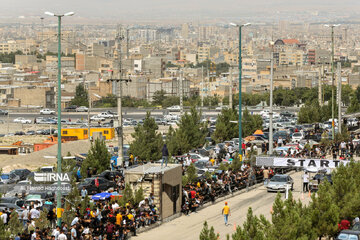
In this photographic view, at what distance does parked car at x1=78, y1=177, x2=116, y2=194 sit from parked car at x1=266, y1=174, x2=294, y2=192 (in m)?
6.62

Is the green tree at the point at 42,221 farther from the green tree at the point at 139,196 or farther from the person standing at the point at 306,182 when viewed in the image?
the person standing at the point at 306,182

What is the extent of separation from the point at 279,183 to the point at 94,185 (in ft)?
25.4

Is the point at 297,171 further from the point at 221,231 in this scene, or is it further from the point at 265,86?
the point at 265,86

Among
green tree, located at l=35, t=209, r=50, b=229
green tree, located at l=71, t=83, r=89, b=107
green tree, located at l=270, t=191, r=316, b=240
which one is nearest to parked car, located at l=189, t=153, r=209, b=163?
green tree, located at l=35, t=209, r=50, b=229

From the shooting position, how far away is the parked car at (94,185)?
31.1m

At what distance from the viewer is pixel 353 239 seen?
742 inches

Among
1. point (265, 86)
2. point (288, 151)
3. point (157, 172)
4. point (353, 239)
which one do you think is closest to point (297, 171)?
point (288, 151)

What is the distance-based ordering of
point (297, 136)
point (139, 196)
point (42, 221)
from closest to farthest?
point (42, 221) < point (139, 196) < point (297, 136)

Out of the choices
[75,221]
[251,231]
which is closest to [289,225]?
[251,231]

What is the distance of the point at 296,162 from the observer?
1355 inches

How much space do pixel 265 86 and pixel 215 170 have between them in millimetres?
147363

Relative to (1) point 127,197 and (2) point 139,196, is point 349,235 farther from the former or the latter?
(1) point 127,197

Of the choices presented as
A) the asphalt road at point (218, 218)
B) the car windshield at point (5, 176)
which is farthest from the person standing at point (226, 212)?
the car windshield at point (5, 176)

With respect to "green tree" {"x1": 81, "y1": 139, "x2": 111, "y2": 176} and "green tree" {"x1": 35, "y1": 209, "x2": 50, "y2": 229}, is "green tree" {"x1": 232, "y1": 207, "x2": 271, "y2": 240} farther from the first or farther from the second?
"green tree" {"x1": 81, "y1": 139, "x2": 111, "y2": 176}
